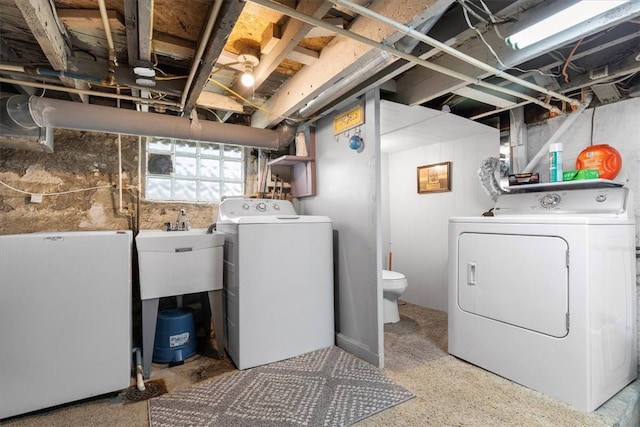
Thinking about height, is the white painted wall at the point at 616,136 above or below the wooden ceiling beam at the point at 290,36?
below

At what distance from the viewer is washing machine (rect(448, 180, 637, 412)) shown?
1698mm

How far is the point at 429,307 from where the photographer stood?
3500 mm

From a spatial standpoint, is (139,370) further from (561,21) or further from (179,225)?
(561,21)

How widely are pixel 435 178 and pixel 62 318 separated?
11.2 ft

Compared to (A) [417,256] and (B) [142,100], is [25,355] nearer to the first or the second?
(B) [142,100]

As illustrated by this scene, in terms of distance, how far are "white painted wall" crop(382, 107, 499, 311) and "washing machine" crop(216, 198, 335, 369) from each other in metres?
1.50

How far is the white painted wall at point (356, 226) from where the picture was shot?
86.3 inches

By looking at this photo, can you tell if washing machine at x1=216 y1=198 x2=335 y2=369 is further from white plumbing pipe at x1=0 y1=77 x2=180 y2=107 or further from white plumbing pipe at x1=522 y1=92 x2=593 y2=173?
white plumbing pipe at x1=522 y1=92 x2=593 y2=173

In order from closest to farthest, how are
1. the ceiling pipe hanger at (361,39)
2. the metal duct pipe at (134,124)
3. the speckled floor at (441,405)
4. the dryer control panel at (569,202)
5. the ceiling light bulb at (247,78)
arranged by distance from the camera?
the ceiling pipe hanger at (361,39) < the speckled floor at (441,405) < the dryer control panel at (569,202) < the metal duct pipe at (134,124) < the ceiling light bulb at (247,78)

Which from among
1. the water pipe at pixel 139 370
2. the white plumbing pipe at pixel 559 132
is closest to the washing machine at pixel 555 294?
the white plumbing pipe at pixel 559 132

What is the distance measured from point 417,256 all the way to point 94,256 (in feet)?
10.2

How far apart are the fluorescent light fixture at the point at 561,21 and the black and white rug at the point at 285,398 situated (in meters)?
1.97

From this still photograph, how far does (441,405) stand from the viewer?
1731 millimetres

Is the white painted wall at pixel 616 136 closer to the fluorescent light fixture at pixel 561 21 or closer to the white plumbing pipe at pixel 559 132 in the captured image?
the white plumbing pipe at pixel 559 132
